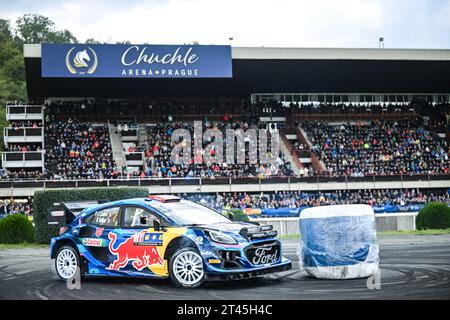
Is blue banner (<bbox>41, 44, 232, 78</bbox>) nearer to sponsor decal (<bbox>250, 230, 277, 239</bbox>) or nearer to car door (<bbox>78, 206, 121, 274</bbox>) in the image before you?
car door (<bbox>78, 206, 121, 274</bbox>)

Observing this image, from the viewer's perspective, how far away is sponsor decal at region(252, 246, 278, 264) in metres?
11.6

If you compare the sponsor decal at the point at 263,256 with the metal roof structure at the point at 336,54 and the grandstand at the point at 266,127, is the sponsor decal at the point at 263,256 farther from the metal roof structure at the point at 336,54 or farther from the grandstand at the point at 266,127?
the metal roof structure at the point at 336,54

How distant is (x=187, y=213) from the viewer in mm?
12422

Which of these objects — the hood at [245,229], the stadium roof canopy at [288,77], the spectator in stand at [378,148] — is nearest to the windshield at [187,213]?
the hood at [245,229]

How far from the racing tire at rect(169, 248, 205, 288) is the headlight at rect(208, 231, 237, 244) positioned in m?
0.34

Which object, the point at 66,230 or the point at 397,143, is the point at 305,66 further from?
the point at 66,230

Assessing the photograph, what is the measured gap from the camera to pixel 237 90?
55906 millimetres

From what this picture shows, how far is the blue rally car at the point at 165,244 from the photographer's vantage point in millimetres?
11344

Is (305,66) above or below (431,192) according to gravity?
above

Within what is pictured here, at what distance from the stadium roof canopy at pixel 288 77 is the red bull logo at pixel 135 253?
3889cm

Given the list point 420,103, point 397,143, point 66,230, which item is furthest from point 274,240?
point 420,103

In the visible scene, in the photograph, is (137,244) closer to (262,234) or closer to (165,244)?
(165,244)

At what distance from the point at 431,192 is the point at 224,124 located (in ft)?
49.2
